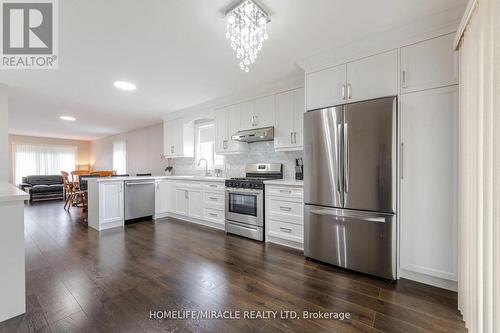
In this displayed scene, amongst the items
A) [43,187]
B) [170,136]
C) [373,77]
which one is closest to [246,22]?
[373,77]

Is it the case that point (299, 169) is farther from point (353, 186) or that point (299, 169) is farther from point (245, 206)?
point (353, 186)

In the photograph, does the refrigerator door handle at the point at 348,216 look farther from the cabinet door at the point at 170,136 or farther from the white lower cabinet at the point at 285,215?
the cabinet door at the point at 170,136

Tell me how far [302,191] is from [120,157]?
25.1 feet

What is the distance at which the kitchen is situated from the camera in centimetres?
157

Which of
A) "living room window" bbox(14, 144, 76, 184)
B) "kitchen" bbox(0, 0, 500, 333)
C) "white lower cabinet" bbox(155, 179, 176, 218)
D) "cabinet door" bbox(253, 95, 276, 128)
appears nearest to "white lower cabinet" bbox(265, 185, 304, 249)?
"kitchen" bbox(0, 0, 500, 333)

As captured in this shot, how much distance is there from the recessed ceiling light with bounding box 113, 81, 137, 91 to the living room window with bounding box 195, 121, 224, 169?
175cm

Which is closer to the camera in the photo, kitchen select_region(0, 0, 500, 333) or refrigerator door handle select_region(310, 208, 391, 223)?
kitchen select_region(0, 0, 500, 333)

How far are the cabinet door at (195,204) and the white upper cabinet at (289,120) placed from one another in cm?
182

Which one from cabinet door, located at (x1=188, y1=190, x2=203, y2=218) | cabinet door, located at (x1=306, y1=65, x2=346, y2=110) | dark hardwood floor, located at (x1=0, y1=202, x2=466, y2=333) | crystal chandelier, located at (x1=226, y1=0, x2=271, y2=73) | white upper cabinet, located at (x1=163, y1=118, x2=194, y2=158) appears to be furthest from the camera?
white upper cabinet, located at (x1=163, y1=118, x2=194, y2=158)

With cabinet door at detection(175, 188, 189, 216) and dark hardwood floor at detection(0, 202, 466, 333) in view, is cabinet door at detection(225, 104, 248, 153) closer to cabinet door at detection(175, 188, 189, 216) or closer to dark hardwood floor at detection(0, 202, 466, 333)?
cabinet door at detection(175, 188, 189, 216)

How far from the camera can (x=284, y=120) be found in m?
3.31

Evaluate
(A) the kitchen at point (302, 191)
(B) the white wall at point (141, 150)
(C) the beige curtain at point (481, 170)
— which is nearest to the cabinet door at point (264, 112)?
(A) the kitchen at point (302, 191)

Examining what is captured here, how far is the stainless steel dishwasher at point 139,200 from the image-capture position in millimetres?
4152

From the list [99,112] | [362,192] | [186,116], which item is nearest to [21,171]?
[99,112]
